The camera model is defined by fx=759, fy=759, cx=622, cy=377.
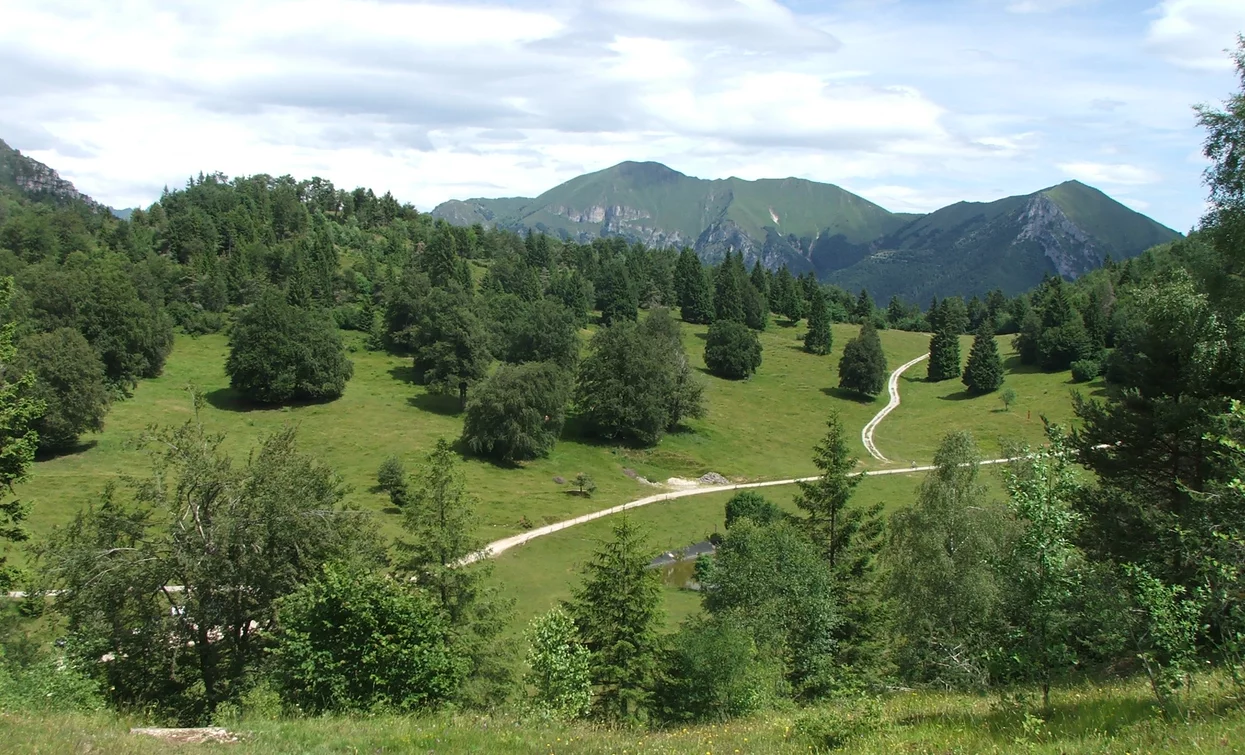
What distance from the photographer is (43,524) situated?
42.2m

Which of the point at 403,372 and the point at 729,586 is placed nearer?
the point at 729,586

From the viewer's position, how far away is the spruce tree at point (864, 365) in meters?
106

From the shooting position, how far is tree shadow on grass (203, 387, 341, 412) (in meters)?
80.6

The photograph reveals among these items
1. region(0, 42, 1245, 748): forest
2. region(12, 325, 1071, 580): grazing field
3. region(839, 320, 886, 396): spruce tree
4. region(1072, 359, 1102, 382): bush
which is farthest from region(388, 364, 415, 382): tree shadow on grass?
region(1072, 359, 1102, 382): bush

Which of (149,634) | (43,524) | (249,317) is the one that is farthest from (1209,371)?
(249,317)

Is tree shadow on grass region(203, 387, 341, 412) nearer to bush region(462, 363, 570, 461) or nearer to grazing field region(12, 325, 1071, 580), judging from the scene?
grazing field region(12, 325, 1071, 580)

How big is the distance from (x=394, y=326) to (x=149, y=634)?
299 ft

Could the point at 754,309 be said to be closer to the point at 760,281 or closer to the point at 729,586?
the point at 760,281

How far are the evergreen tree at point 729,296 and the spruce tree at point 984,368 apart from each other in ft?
132

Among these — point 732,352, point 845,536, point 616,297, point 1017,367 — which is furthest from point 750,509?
point 616,297

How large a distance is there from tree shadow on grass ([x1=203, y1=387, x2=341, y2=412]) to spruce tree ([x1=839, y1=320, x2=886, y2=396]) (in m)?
68.1

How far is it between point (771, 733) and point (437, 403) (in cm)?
7997

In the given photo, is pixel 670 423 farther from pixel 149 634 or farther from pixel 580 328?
pixel 149 634

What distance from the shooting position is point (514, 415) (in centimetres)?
7069
